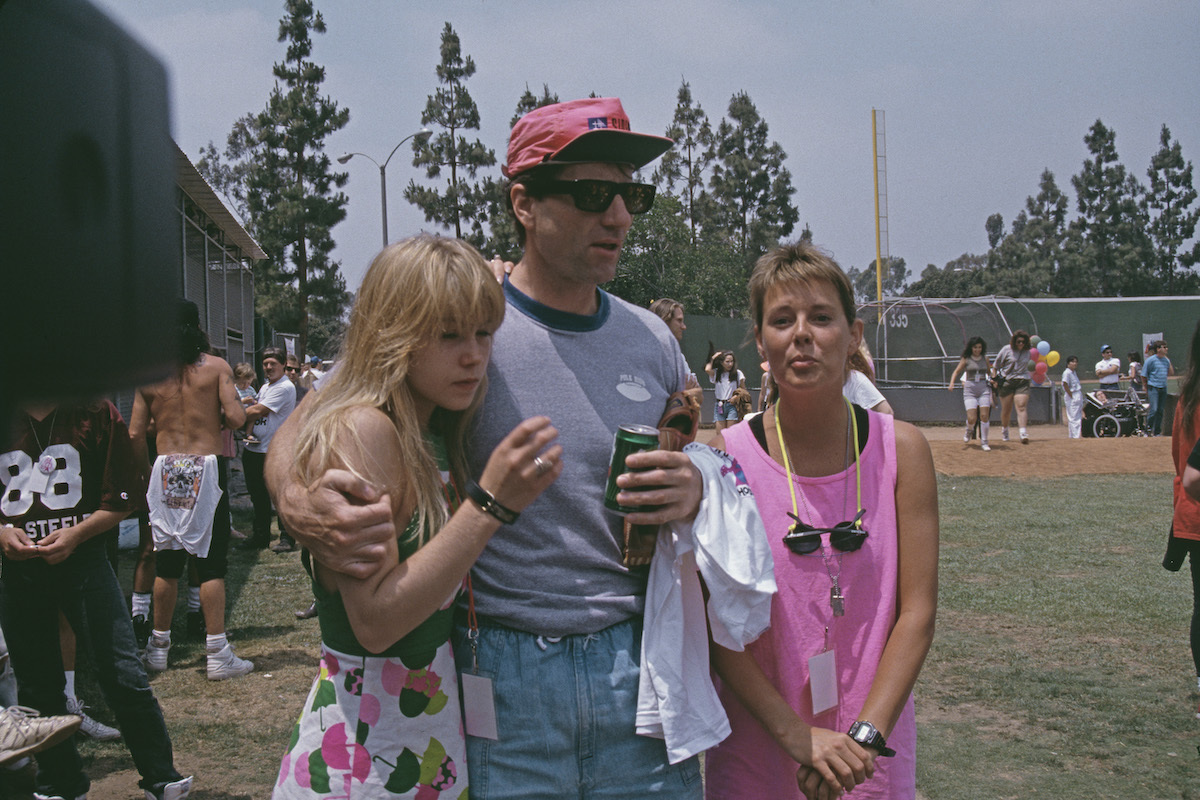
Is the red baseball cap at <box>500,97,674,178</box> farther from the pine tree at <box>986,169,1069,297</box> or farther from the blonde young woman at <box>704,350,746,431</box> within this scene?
the pine tree at <box>986,169,1069,297</box>

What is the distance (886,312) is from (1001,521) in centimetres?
1587

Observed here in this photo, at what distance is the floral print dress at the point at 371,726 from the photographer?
5.69ft

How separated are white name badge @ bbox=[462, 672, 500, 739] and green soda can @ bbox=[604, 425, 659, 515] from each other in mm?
457

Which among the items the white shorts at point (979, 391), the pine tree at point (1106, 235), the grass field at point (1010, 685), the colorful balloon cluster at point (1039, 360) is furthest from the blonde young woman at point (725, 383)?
the pine tree at point (1106, 235)

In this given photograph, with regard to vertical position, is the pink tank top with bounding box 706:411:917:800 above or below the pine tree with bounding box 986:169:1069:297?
below

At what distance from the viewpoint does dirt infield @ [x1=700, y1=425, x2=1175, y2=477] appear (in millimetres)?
14164

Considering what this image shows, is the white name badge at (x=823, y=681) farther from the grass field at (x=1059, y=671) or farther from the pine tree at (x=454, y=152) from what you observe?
the pine tree at (x=454, y=152)

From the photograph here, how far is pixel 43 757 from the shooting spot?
356cm

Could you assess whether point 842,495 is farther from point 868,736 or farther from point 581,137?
point 581,137

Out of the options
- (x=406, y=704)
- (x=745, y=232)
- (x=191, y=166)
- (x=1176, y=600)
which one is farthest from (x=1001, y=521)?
(x=745, y=232)

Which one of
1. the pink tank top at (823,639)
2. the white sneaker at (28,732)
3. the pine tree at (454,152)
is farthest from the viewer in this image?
the pine tree at (454,152)

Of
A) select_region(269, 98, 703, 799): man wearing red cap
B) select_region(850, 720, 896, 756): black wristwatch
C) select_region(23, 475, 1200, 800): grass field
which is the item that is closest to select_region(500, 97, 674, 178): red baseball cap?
select_region(269, 98, 703, 799): man wearing red cap

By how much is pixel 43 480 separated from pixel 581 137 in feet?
10.3

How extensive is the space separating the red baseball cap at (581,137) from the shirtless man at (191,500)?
3915 millimetres
